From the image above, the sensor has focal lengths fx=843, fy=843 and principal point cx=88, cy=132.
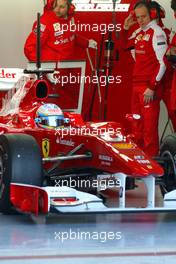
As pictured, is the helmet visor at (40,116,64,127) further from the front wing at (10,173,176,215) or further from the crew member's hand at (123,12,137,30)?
the crew member's hand at (123,12,137,30)

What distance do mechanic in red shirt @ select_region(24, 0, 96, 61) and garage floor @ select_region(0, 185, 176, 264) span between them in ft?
11.1

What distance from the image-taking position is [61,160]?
7137mm

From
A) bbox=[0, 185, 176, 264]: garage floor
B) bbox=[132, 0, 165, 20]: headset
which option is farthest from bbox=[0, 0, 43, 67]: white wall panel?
bbox=[0, 185, 176, 264]: garage floor

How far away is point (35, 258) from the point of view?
5.34m

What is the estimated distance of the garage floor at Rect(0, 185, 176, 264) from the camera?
5.39m

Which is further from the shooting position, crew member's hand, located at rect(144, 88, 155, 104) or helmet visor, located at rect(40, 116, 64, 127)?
crew member's hand, located at rect(144, 88, 155, 104)

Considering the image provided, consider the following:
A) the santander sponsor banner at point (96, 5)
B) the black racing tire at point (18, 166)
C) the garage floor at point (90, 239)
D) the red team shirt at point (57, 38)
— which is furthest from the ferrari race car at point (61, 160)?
the santander sponsor banner at point (96, 5)

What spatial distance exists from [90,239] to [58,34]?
4482mm

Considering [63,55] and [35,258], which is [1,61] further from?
[35,258]

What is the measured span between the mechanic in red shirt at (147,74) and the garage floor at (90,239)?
2.75 m

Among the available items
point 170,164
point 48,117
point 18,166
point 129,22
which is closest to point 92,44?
point 129,22

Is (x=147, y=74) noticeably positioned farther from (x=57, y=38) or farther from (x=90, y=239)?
(x=90, y=239)

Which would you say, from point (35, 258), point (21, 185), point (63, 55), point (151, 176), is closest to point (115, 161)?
point (151, 176)

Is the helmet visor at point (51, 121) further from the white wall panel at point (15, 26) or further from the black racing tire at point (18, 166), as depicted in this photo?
the white wall panel at point (15, 26)
